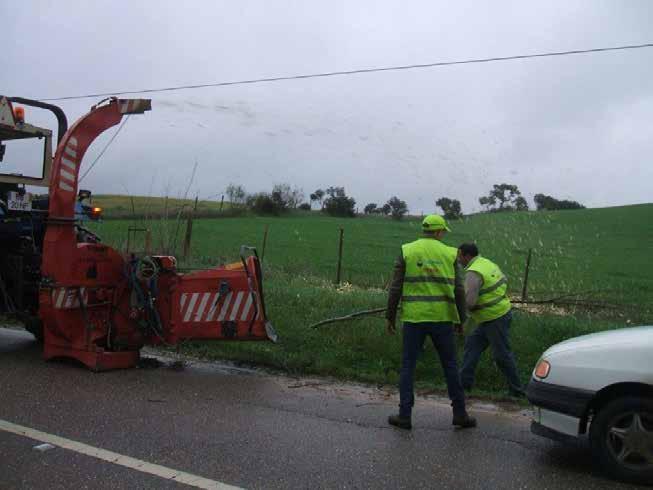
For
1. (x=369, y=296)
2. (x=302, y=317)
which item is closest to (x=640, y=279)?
(x=369, y=296)

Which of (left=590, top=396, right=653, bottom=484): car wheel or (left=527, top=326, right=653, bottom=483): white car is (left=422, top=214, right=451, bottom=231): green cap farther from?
(left=590, top=396, right=653, bottom=484): car wheel

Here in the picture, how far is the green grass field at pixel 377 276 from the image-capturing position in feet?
25.5

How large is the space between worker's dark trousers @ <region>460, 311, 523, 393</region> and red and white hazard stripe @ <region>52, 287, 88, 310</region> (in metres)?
4.22

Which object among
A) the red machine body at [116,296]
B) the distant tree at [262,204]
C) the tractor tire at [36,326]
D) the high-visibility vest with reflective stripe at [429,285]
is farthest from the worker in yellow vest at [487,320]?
the distant tree at [262,204]

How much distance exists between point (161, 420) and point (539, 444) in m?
3.06

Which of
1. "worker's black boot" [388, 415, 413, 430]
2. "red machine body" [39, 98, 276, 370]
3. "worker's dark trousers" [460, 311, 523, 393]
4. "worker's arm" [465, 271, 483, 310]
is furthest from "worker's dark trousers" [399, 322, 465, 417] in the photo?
"red machine body" [39, 98, 276, 370]

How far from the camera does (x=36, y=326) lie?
26.8 ft

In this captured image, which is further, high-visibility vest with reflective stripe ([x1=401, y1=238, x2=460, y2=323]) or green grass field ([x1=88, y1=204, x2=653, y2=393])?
green grass field ([x1=88, y1=204, x2=653, y2=393])

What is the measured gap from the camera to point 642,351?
4273 mm

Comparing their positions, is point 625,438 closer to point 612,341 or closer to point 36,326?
point 612,341

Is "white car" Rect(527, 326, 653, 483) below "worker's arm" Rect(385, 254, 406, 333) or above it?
below

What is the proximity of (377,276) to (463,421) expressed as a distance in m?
11.5

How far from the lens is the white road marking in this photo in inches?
159

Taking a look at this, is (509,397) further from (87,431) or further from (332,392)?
(87,431)
